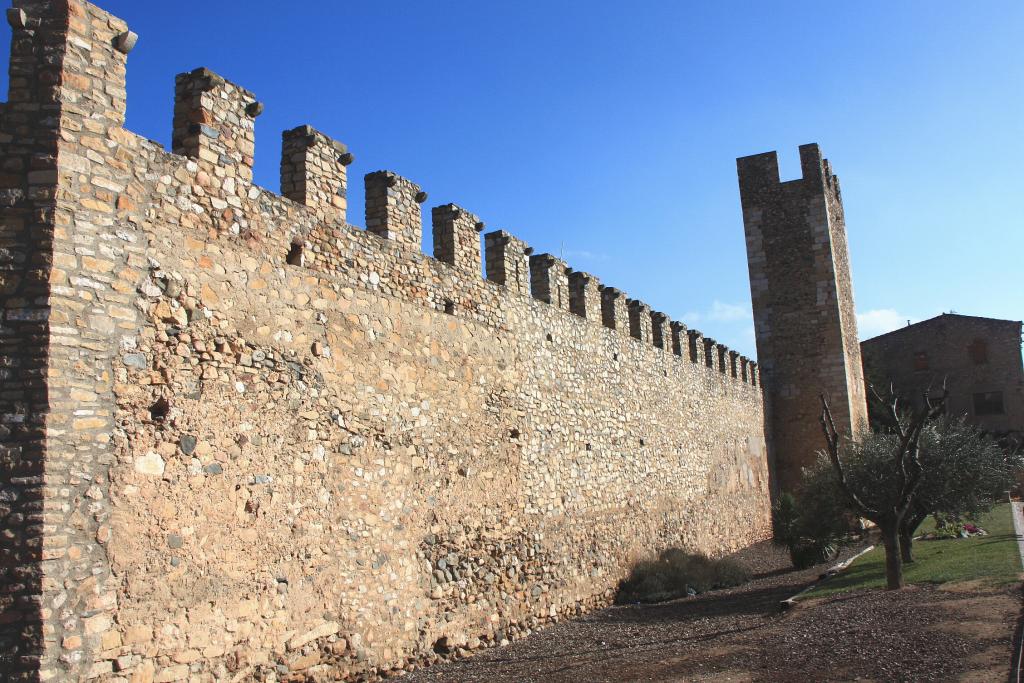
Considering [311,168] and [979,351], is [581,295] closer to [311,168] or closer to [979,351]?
[311,168]

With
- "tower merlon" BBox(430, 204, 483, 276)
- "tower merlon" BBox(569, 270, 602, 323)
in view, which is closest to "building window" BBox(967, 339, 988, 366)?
"tower merlon" BBox(569, 270, 602, 323)

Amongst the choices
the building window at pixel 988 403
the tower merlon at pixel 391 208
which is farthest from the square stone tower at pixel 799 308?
the tower merlon at pixel 391 208

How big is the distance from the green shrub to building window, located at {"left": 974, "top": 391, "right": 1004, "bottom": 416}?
85.6ft

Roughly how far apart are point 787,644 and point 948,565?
563 cm

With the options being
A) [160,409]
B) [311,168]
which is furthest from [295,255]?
[160,409]

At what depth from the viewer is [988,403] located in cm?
3522

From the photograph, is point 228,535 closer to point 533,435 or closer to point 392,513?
point 392,513

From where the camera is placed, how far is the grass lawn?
1062cm

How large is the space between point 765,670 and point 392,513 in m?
3.61

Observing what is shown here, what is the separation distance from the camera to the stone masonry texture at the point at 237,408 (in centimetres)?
529

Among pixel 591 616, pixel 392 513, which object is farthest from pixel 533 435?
pixel 392 513

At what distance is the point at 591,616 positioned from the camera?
10930 millimetres

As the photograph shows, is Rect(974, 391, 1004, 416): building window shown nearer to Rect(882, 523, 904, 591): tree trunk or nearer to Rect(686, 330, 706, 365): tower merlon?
Rect(686, 330, 706, 365): tower merlon

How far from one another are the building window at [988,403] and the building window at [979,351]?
1.35 m
